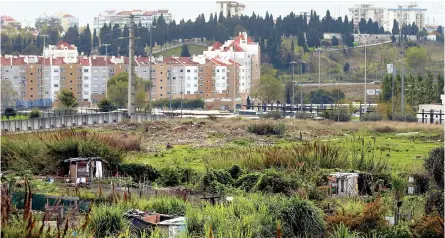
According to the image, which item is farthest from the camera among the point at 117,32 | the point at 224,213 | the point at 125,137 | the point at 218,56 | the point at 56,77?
the point at 117,32

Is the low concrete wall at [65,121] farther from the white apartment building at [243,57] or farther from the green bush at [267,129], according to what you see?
the white apartment building at [243,57]

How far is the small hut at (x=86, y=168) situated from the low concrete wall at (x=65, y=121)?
13.8 m

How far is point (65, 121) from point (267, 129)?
25.9 feet

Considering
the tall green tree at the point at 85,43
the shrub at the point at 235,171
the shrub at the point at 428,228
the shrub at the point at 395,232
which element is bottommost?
the shrub at the point at 395,232

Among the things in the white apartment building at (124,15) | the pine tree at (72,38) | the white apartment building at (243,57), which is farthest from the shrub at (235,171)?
the white apartment building at (124,15)

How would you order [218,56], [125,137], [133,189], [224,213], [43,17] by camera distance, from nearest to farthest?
[224,213]
[133,189]
[125,137]
[218,56]
[43,17]

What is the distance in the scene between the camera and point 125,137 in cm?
3703

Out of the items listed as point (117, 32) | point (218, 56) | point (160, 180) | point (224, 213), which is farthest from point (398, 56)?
point (224, 213)

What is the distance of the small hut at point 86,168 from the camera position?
25.8m

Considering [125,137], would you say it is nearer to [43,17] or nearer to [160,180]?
[160,180]

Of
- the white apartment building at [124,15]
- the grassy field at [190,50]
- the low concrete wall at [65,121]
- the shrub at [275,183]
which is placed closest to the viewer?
the shrub at [275,183]

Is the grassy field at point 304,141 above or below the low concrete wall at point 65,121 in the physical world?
below

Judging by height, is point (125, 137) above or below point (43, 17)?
below

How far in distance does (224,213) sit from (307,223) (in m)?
1.38
